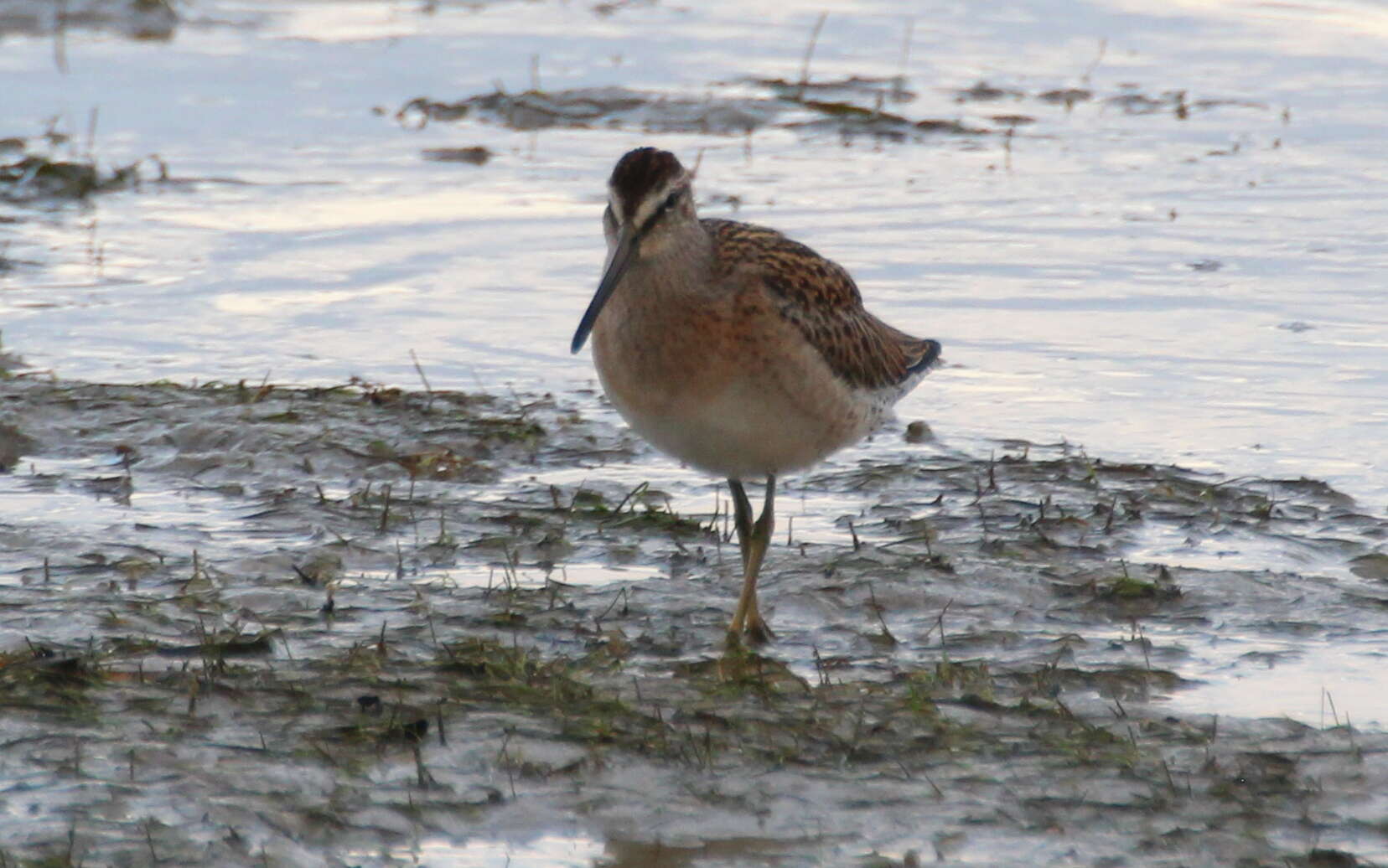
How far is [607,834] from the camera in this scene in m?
3.87

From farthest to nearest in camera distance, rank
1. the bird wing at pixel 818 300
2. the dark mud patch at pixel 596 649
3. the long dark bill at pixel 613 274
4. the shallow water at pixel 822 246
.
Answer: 1. the shallow water at pixel 822 246
2. the bird wing at pixel 818 300
3. the long dark bill at pixel 613 274
4. the dark mud patch at pixel 596 649

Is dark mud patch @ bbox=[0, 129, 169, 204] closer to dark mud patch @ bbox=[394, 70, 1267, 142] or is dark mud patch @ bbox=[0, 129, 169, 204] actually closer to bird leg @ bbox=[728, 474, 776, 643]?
dark mud patch @ bbox=[394, 70, 1267, 142]

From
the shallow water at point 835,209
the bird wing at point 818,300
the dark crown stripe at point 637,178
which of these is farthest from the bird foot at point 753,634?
the shallow water at point 835,209

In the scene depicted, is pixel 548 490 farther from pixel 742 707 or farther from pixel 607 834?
pixel 607 834

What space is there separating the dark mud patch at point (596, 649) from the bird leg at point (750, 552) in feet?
0.34

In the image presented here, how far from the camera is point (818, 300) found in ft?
18.0

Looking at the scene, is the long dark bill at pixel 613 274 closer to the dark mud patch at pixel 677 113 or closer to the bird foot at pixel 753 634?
the bird foot at pixel 753 634

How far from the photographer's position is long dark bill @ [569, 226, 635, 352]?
198 inches

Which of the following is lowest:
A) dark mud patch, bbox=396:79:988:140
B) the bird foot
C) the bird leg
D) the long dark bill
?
the bird foot

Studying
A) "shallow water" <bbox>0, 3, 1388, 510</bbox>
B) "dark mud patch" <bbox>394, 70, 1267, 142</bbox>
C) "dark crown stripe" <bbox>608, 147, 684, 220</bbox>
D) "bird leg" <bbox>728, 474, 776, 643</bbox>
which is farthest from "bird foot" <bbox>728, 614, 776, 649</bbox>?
"dark mud patch" <bbox>394, 70, 1267, 142</bbox>

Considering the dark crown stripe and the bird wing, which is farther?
the bird wing

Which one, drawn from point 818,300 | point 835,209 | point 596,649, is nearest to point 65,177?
point 835,209

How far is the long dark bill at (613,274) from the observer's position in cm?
503

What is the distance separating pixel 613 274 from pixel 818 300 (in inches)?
27.5
